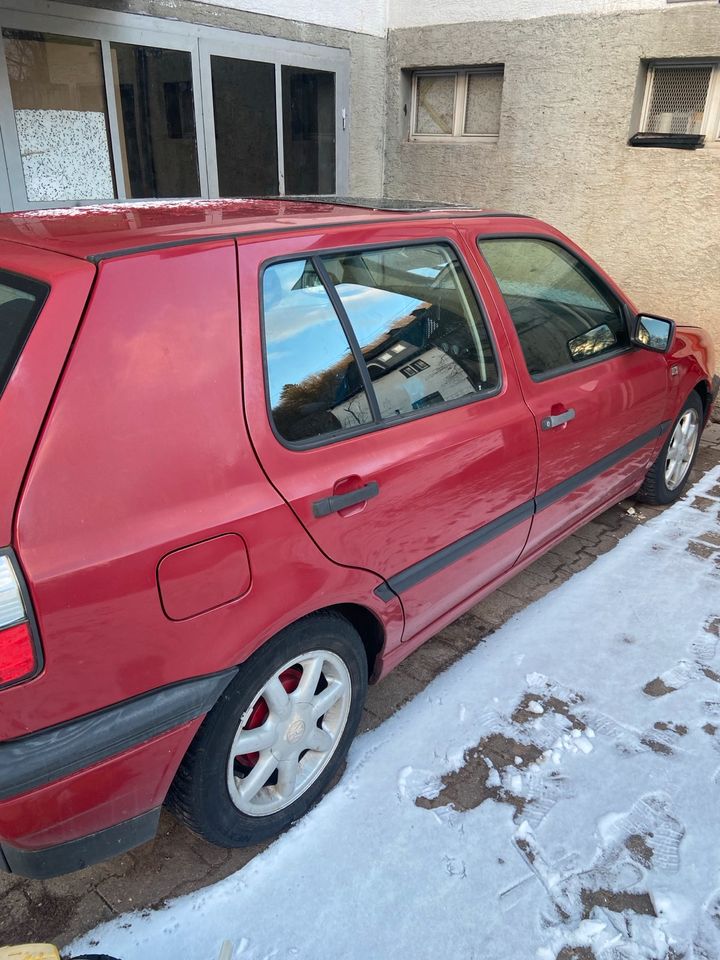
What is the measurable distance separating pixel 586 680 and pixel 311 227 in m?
1.99

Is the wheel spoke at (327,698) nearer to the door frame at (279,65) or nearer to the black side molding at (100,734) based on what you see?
the black side molding at (100,734)

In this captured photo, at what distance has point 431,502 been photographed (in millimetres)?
2268

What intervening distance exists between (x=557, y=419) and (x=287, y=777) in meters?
1.64

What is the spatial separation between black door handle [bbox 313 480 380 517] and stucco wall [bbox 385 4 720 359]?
4.94 meters

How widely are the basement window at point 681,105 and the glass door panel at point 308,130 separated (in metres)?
2.73

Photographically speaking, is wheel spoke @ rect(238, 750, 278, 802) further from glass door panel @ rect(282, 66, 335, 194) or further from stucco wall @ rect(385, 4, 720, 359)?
glass door panel @ rect(282, 66, 335, 194)

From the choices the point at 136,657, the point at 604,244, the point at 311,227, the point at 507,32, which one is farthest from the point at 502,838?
the point at 507,32

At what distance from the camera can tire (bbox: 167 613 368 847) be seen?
1.82 metres

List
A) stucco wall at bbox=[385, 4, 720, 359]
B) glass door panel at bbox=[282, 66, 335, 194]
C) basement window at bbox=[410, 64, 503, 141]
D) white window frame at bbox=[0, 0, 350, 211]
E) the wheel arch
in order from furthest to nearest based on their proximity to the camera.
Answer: basement window at bbox=[410, 64, 503, 141]
glass door panel at bbox=[282, 66, 335, 194]
stucco wall at bbox=[385, 4, 720, 359]
white window frame at bbox=[0, 0, 350, 211]
the wheel arch

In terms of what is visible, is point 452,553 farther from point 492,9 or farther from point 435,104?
point 435,104

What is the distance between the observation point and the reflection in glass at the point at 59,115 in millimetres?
4574

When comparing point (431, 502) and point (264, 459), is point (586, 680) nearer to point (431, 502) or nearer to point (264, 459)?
point (431, 502)

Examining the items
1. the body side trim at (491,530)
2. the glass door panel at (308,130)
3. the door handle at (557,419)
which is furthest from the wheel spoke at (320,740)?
the glass door panel at (308,130)

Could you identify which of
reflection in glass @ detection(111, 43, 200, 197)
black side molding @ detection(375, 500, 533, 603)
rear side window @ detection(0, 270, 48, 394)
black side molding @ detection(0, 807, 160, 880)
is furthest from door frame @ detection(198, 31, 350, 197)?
black side molding @ detection(0, 807, 160, 880)
